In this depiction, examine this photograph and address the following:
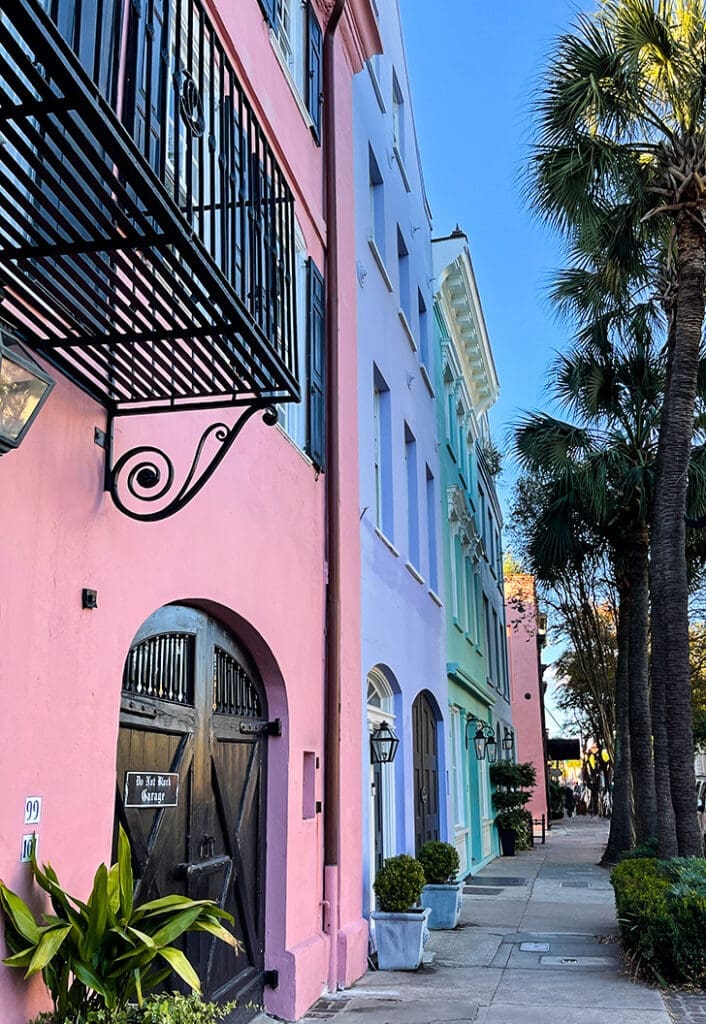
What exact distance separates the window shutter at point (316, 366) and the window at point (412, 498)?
4.57 m

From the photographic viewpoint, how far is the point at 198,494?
5.96 m

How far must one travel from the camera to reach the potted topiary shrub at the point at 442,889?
36.5ft

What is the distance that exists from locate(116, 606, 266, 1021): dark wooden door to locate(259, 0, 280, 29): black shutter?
5.06m

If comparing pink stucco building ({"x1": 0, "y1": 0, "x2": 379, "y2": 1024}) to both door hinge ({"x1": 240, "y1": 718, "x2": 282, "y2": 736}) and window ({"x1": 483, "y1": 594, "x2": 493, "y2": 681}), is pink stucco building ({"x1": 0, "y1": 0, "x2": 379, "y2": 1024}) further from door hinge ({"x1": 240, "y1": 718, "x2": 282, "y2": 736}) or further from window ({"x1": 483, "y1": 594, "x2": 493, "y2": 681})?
window ({"x1": 483, "y1": 594, "x2": 493, "y2": 681})

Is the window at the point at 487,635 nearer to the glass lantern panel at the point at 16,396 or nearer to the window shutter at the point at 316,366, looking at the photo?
the window shutter at the point at 316,366

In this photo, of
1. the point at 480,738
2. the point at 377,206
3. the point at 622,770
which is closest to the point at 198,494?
the point at 377,206

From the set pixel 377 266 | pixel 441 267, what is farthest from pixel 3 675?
pixel 441 267

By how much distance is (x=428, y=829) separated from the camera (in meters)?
13.3

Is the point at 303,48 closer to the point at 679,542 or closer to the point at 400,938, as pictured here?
the point at 679,542

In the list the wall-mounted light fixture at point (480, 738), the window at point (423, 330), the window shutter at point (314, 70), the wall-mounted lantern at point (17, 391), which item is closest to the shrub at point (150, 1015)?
the wall-mounted lantern at point (17, 391)

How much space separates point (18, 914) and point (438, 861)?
26.6ft

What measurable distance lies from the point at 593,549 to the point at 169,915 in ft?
52.5

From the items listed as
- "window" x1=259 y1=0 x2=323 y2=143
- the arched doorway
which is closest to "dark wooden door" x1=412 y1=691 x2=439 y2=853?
the arched doorway

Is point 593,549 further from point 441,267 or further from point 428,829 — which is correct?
point 428,829
